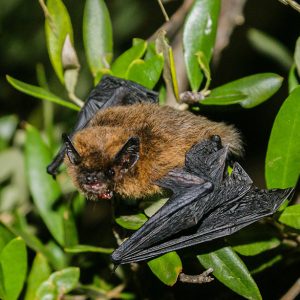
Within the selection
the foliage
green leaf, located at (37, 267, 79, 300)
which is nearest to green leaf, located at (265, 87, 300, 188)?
the foliage

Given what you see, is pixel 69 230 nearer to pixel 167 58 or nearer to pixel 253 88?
pixel 167 58

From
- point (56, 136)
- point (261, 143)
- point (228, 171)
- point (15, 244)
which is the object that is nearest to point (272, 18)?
point (261, 143)

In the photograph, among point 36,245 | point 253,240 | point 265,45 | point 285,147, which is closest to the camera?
point 285,147

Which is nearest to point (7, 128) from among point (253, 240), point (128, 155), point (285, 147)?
point (128, 155)

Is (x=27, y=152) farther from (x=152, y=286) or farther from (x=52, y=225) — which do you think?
(x=152, y=286)

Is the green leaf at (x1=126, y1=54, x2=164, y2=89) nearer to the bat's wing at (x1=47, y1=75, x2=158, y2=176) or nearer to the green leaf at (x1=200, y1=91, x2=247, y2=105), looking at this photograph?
the bat's wing at (x1=47, y1=75, x2=158, y2=176)

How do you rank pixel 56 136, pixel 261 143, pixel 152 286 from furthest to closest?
1. pixel 261 143
2. pixel 56 136
3. pixel 152 286
